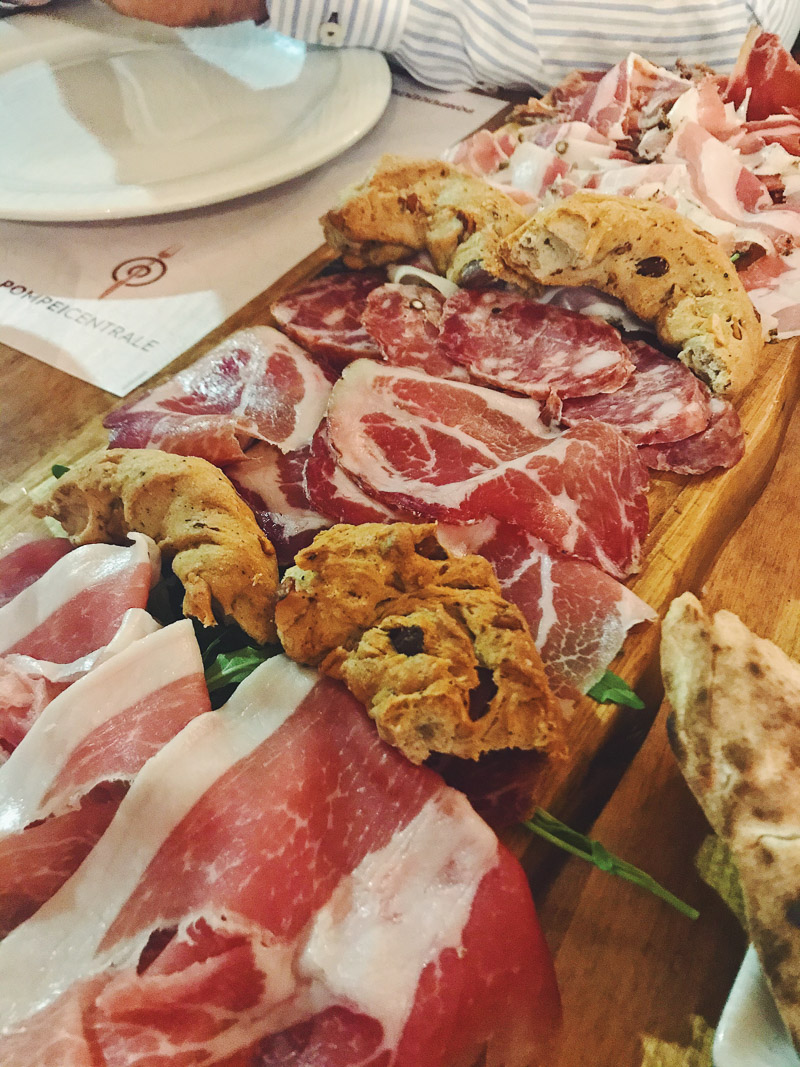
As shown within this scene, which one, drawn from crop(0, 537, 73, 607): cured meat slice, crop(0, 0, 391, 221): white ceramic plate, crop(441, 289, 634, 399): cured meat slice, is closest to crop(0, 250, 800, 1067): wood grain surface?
crop(0, 537, 73, 607): cured meat slice

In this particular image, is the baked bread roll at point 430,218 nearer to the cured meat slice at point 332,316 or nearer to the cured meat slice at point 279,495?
the cured meat slice at point 332,316

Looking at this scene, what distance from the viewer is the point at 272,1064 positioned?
73 centimetres

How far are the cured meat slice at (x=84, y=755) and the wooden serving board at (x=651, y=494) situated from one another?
1.47 feet

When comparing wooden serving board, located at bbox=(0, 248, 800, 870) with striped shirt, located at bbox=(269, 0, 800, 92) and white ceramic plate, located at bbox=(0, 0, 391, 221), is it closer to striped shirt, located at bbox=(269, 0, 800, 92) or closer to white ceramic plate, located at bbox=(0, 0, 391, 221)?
white ceramic plate, located at bbox=(0, 0, 391, 221)

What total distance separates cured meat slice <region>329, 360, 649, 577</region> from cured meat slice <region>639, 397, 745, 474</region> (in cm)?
6

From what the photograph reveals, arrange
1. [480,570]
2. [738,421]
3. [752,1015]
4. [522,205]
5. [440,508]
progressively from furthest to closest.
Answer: [522,205], [738,421], [440,508], [480,570], [752,1015]

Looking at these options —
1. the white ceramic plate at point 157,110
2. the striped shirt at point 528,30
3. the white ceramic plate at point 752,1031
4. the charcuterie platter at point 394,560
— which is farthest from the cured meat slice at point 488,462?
the striped shirt at point 528,30

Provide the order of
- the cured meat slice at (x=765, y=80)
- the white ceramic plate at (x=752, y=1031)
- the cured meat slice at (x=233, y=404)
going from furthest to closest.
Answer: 1. the cured meat slice at (x=765, y=80)
2. the cured meat slice at (x=233, y=404)
3. the white ceramic plate at (x=752, y=1031)

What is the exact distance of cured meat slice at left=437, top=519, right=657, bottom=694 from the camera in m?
1.02

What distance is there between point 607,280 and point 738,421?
36 centimetres

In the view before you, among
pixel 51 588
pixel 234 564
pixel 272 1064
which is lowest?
pixel 272 1064

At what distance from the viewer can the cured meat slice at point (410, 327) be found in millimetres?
1382

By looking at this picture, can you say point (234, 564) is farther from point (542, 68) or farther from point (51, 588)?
point (542, 68)

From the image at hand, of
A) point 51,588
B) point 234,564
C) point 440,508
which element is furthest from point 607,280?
point 51,588
